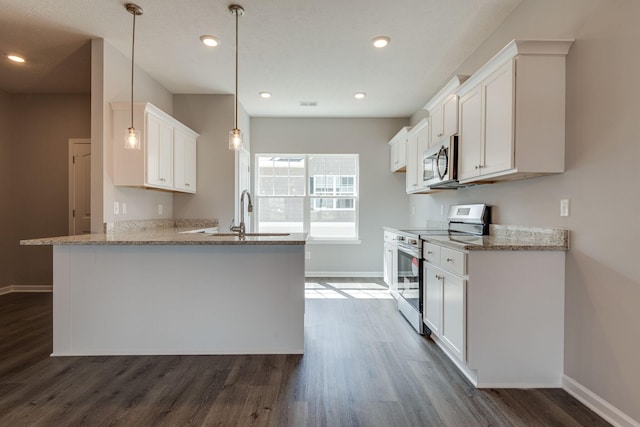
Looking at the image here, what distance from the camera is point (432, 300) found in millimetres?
2781

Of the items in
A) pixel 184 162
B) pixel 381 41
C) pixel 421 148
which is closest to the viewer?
pixel 381 41

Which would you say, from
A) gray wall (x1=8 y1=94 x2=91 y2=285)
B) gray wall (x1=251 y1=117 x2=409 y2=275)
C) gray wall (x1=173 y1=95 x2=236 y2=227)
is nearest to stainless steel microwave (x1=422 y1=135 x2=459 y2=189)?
gray wall (x1=251 y1=117 x2=409 y2=275)

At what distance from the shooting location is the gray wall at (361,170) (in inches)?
223

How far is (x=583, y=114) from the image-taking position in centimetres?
200

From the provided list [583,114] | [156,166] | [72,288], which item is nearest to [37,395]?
[72,288]

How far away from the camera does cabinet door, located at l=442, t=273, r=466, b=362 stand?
2.21 metres

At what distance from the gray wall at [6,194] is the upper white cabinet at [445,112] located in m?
5.59

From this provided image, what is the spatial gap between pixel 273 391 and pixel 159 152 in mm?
2787

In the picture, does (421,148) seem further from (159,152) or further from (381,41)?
(159,152)

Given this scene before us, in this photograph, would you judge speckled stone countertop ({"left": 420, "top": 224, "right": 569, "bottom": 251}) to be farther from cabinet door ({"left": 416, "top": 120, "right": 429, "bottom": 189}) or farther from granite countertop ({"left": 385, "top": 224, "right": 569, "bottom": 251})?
cabinet door ({"left": 416, "top": 120, "right": 429, "bottom": 189})

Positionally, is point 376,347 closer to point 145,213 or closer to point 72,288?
point 72,288

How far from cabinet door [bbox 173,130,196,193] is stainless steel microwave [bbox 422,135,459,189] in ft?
9.83

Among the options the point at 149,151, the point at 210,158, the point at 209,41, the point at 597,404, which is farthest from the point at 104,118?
the point at 597,404

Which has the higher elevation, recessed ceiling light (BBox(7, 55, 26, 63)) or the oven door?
recessed ceiling light (BBox(7, 55, 26, 63))
